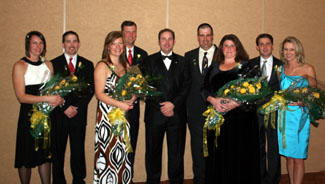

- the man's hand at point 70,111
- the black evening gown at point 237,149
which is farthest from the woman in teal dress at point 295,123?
the man's hand at point 70,111

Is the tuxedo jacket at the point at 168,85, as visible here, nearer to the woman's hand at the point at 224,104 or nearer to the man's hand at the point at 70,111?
the woman's hand at the point at 224,104

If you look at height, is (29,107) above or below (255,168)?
above

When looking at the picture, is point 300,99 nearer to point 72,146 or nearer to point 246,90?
point 246,90

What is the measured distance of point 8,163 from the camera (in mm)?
4438

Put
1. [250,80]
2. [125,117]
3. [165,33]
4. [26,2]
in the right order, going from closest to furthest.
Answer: [250,80]
[125,117]
[165,33]
[26,2]

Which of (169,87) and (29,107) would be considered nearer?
(29,107)

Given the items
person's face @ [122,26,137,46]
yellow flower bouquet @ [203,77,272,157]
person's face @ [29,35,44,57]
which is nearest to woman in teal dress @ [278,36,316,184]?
yellow flower bouquet @ [203,77,272,157]

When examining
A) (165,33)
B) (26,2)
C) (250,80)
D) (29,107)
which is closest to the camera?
(250,80)

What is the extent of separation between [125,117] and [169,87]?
2.86 ft

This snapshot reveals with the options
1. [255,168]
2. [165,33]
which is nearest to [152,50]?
[165,33]

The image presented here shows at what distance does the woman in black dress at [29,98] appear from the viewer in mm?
3271

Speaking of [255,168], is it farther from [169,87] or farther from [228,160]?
[169,87]

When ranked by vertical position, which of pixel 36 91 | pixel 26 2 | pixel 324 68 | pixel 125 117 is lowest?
pixel 125 117

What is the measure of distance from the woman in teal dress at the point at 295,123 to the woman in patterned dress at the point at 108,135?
1934 mm
